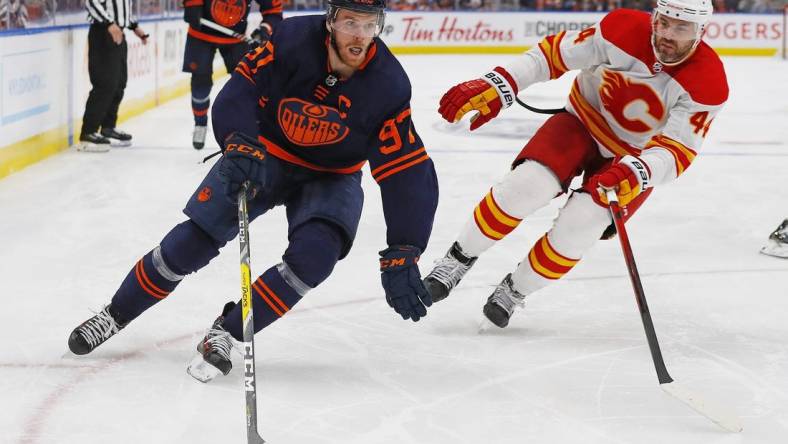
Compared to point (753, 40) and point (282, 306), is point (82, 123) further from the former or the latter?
point (753, 40)

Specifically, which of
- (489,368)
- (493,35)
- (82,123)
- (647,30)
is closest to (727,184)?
(647,30)

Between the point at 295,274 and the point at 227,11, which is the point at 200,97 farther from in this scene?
the point at 295,274

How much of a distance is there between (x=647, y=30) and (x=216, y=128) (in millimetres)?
1206

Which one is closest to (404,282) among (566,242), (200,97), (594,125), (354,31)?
(354,31)

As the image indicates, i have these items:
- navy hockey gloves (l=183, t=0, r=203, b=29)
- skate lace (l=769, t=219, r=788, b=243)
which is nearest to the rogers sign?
navy hockey gloves (l=183, t=0, r=203, b=29)

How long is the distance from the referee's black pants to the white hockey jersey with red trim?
3.57 m

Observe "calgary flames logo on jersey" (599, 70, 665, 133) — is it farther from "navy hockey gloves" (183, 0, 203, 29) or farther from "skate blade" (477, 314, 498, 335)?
"navy hockey gloves" (183, 0, 203, 29)

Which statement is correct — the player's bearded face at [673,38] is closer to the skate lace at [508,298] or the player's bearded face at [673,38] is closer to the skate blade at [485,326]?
the skate lace at [508,298]

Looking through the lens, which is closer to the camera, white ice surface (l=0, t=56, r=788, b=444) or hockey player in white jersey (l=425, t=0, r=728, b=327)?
white ice surface (l=0, t=56, r=788, b=444)

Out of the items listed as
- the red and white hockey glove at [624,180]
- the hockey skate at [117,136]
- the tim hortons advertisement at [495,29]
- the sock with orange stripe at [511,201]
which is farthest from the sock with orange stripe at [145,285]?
the tim hortons advertisement at [495,29]

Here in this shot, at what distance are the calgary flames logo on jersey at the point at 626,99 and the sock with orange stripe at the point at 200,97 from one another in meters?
3.61

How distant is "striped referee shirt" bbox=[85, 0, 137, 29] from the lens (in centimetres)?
601

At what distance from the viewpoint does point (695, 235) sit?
445cm

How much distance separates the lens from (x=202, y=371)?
8.46 ft
